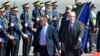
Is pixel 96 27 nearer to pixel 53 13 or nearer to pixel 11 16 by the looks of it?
pixel 53 13

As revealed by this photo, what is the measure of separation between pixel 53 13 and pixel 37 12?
3.73 ft

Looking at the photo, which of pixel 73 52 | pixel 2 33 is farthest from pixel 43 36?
pixel 2 33

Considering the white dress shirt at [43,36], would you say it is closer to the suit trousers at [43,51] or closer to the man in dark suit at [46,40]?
the man in dark suit at [46,40]

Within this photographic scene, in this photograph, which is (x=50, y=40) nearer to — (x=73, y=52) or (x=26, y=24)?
(x=73, y=52)

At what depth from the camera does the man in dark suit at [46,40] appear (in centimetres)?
1513

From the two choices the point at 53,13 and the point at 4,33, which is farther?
the point at 53,13

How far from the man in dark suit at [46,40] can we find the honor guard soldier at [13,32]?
212 centimetres

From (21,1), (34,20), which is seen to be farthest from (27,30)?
(21,1)

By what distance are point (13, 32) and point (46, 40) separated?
247 centimetres

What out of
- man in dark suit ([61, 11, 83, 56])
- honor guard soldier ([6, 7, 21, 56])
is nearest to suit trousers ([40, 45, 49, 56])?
man in dark suit ([61, 11, 83, 56])

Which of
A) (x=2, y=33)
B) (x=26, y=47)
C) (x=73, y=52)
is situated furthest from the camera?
(x=26, y=47)

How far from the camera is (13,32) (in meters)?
17.5

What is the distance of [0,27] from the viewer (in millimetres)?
16594

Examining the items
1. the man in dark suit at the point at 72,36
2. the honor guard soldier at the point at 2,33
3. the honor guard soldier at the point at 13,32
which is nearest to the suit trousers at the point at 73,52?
the man in dark suit at the point at 72,36
